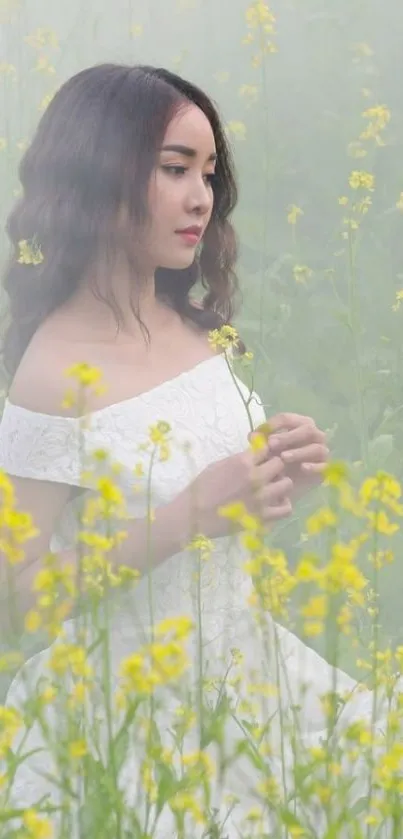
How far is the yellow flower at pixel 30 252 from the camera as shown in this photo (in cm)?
165

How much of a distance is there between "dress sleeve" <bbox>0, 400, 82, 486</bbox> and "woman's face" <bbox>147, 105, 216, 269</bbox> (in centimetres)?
22

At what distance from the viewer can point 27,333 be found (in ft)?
5.61

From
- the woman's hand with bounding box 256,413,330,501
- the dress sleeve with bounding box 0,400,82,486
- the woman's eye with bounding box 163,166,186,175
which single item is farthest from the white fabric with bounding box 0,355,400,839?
the woman's eye with bounding box 163,166,186,175

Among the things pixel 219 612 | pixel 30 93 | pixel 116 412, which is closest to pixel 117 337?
pixel 116 412

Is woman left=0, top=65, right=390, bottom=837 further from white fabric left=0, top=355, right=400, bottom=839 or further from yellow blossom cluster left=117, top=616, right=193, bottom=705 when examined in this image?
yellow blossom cluster left=117, top=616, right=193, bottom=705

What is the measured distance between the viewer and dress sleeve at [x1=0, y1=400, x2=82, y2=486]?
158 cm

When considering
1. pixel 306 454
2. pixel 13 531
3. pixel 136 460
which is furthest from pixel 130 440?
pixel 13 531

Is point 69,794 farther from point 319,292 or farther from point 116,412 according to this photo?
point 319,292

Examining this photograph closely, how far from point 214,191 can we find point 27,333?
0.30m

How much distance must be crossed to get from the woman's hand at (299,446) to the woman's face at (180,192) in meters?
0.24

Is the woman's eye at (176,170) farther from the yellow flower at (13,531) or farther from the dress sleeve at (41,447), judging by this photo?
the yellow flower at (13,531)

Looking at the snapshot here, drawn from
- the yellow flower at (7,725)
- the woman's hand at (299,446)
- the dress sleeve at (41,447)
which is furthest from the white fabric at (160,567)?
the yellow flower at (7,725)

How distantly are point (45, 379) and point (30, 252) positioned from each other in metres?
0.17

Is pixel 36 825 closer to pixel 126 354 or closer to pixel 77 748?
pixel 77 748
